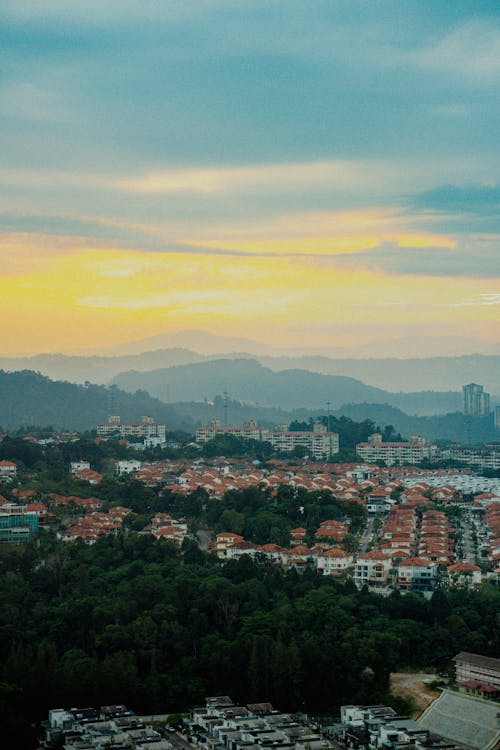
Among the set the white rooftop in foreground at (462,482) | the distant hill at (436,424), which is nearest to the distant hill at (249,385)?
the distant hill at (436,424)

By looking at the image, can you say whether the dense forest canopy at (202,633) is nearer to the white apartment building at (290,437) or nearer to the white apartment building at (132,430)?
the white apartment building at (290,437)

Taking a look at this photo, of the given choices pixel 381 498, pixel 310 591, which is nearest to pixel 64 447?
pixel 381 498

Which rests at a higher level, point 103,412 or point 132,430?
point 103,412

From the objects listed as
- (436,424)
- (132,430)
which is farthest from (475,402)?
(132,430)

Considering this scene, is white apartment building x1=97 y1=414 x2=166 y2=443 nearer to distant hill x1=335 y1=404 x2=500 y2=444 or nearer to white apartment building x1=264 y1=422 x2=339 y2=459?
white apartment building x1=264 y1=422 x2=339 y2=459

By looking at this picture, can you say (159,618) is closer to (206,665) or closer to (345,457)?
(206,665)

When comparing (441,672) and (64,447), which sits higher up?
(64,447)

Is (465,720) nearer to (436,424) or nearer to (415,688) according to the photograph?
(415,688)

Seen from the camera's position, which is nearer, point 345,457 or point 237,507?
point 237,507
